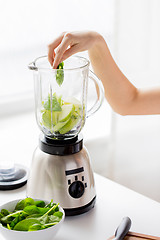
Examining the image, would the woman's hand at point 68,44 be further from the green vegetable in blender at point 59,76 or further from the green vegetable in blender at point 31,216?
the green vegetable in blender at point 31,216

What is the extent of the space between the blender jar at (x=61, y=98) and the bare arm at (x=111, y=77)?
0.06 m

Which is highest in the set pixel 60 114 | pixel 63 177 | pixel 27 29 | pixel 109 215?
pixel 27 29

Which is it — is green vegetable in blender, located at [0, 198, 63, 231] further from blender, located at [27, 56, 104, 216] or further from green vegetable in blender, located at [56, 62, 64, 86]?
green vegetable in blender, located at [56, 62, 64, 86]

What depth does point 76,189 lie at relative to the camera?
3.37 feet

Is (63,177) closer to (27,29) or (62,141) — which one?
(62,141)

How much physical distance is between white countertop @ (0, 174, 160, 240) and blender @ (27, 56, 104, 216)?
40 mm

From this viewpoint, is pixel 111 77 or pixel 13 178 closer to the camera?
pixel 13 178

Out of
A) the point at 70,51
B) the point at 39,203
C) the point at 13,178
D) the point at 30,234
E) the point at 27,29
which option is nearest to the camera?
the point at 30,234

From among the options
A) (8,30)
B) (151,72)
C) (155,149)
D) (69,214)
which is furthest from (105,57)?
(155,149)

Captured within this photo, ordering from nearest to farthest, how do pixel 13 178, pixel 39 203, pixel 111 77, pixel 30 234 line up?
1. pixel 30 234
2. pixel 39 203
3. pixel 13 178
4. pixel 111 77

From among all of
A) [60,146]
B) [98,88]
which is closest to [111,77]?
[98,88]

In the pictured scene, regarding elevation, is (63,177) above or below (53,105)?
below

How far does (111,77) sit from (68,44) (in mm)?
308

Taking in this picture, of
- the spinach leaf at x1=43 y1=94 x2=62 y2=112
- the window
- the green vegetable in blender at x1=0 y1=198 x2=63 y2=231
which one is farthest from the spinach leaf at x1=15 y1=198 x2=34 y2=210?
the window
